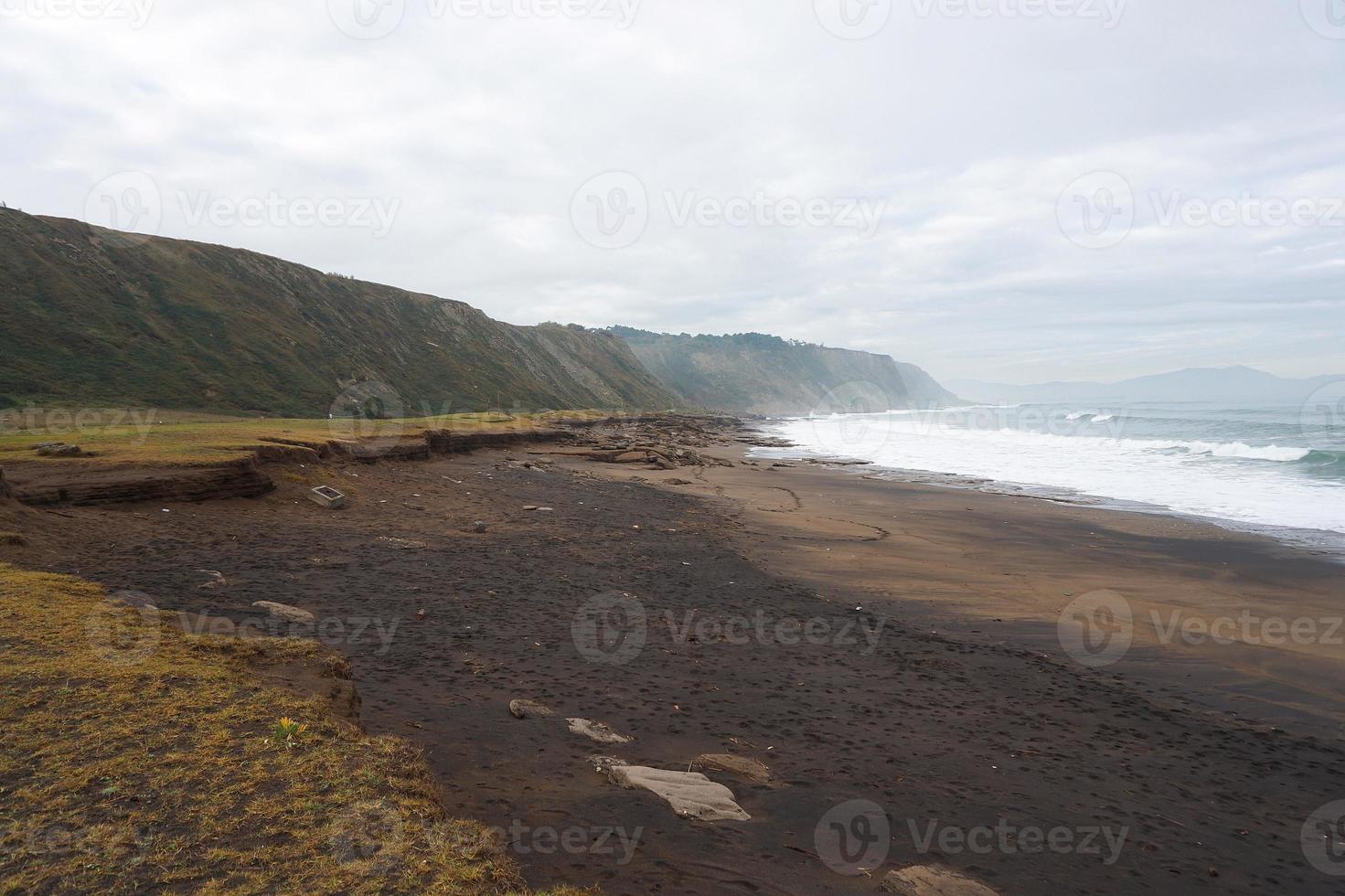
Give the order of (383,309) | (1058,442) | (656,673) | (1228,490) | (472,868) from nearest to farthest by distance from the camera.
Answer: (472,868)
(656,673)
(1228,490)
(1058,442)
(383,309)

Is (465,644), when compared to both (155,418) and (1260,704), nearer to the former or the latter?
(1260,704)

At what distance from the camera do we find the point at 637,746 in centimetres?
623

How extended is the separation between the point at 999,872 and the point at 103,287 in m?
71.0

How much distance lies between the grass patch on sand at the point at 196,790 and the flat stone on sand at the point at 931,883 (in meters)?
2.66

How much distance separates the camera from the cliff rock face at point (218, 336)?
44.4m

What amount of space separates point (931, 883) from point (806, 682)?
3.42m

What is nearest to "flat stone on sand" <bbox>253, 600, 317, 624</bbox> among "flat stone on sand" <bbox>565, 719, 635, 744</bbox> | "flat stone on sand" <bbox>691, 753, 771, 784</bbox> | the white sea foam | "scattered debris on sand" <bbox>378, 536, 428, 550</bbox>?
"scattered debris on sand" <bbox>378, 536, 428, 550</bbox>

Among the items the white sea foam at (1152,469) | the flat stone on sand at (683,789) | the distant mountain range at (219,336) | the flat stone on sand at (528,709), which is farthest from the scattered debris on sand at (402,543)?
the distant mountain range at (219,336)

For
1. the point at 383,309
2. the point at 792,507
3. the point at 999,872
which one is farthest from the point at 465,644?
the point at 383,309

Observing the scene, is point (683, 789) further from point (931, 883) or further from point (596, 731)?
point (931, 883)

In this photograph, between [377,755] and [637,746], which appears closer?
[377,755]

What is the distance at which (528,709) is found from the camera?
6.65 m

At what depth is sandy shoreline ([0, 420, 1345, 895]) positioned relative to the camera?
5062 millimetres

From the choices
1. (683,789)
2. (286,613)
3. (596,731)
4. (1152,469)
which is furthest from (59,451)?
(1152,469)
